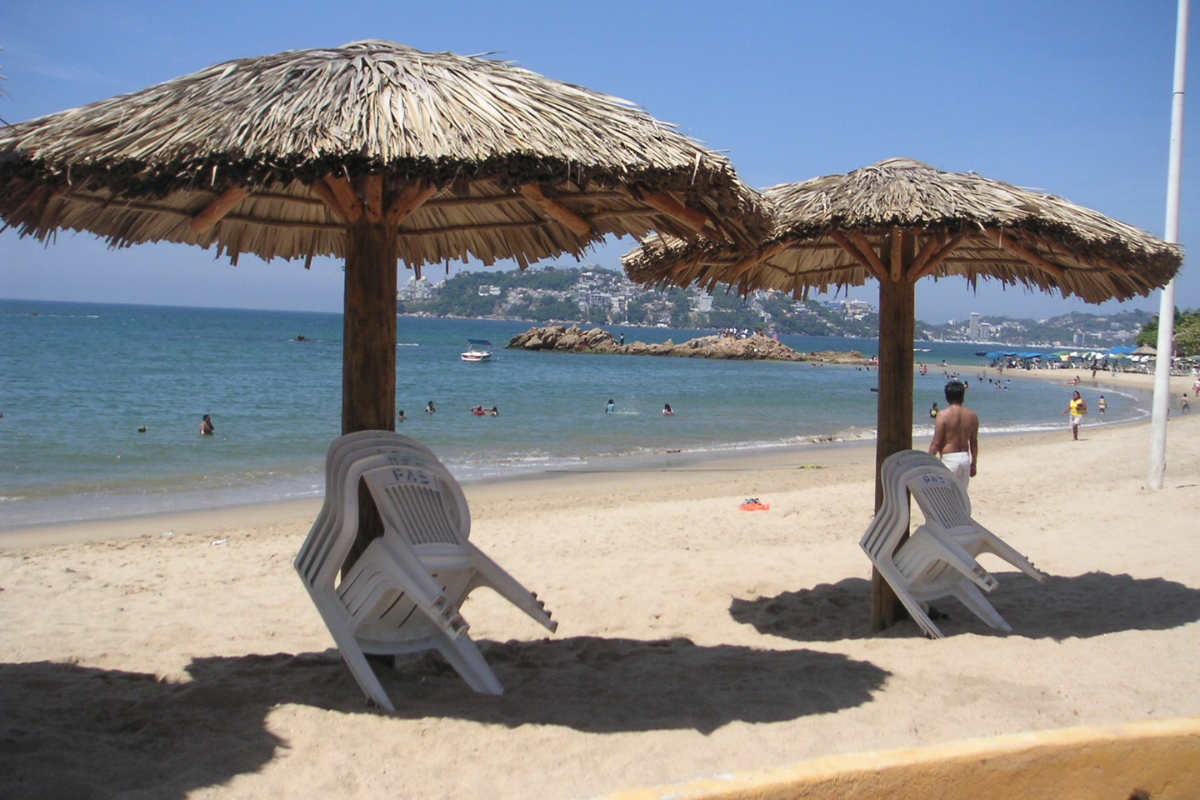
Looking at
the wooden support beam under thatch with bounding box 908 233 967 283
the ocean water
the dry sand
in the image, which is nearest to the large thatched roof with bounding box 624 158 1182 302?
the wooden support beam under thatch with bounding box 908 233 967 283

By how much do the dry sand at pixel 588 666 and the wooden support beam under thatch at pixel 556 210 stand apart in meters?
2.13

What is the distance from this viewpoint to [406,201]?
362 cm

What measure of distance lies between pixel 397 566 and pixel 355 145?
1.54 metres

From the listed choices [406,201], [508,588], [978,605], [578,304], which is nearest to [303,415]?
[406,201]

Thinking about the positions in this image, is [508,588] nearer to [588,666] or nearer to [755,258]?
[588,666]

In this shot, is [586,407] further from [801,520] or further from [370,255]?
[370,255]

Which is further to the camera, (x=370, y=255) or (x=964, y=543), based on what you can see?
(x=964, y=543)

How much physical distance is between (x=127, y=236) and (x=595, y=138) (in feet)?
8.46

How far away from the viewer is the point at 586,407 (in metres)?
28.3

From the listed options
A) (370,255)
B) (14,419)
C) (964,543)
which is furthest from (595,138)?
(14,419)

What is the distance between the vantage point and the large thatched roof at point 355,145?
2939 mm

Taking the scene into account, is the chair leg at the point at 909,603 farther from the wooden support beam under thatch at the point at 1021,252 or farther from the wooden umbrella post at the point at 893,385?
the wooden support beam under thatch at the point at 1021,252

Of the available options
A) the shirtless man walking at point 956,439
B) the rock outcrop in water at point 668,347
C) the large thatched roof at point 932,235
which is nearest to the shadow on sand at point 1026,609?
the shirtless man walking at point 956,439

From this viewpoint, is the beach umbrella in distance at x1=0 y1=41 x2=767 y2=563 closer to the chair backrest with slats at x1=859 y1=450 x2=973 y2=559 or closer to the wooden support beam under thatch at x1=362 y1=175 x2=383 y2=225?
the wooden support beam under thatch at x1=362 y1=175 x2=383 y2=225
